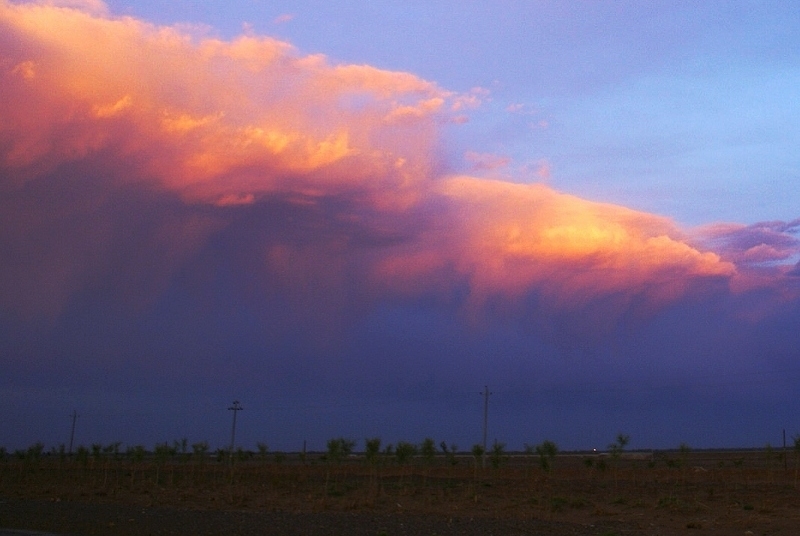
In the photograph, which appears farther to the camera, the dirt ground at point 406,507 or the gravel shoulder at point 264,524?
the dirt ground at point 406,507

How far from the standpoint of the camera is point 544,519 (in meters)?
37.7

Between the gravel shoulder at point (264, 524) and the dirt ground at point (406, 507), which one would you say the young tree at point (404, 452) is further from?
the gravel shoulder at point (264, 524)

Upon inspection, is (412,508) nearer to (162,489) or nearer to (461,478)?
(162,489)

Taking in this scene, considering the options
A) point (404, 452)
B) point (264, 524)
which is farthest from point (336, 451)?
point (264, 524)

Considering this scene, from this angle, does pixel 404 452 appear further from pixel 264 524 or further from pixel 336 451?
pixel 264 524

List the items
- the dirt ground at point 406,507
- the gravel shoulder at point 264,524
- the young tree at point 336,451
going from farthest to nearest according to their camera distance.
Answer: the young tree at point 336,451 < the dirt ground at point 406,507 < the gravel shoulder at point 264,524

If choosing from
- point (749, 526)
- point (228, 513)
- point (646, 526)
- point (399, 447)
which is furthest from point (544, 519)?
point (399, 447)

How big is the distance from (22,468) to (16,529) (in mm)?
58068

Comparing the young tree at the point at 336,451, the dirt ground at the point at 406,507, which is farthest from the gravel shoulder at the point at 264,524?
the young tree at the point at 336,451

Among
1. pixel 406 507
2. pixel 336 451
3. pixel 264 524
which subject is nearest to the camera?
pixel 264 524

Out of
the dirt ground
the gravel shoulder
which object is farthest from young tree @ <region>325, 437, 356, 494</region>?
the gravel shoulder

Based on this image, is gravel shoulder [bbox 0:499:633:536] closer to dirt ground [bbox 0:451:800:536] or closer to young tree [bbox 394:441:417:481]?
dirt ground [bbox 0:451:800:536]

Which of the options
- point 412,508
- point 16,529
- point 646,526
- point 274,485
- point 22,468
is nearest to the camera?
point 16,529

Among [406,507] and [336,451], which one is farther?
[336,451]
